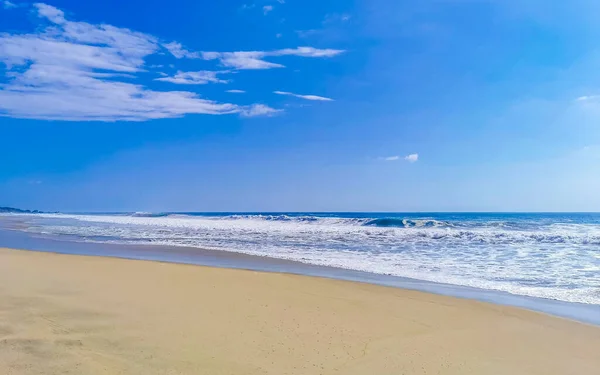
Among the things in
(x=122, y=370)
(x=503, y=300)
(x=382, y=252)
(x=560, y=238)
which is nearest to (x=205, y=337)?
(x=122, y=370)

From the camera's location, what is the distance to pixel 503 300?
7.63 meters

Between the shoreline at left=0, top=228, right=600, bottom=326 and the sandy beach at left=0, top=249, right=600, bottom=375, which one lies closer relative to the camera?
the sandy beach at left=0, top=249, right=600, bottom=375

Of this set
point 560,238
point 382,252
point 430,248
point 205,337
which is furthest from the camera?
Result: point 560,238

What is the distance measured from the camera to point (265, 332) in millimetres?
5086

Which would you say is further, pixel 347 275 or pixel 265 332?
pixel 347 275

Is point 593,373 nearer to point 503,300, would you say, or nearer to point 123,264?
point 503,300

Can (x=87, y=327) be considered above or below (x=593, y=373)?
above

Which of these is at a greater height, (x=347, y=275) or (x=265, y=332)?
(x=265, y=332)

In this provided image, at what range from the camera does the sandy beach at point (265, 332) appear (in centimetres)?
414

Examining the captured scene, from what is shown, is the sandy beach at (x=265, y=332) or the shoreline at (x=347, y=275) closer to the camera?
the sandy beach at (x=265, y=332)

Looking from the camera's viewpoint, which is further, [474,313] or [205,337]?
[474,313]

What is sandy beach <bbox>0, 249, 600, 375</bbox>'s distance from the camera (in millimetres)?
4137

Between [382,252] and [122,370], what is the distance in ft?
39.7

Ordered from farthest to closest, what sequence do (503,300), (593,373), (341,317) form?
(503,300) → (341,317) → (593,373)
